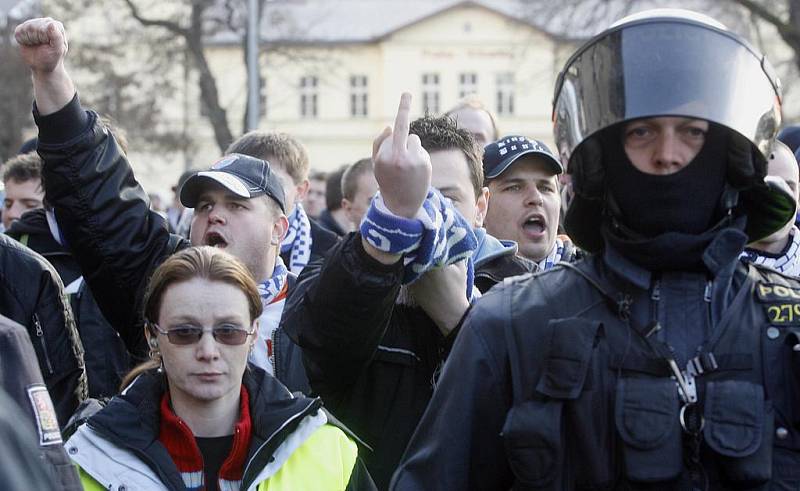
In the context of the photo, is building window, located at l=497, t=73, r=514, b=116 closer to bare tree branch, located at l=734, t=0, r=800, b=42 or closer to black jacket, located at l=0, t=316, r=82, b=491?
bare tree branch, located at l=734, t=0, r=800, b=42

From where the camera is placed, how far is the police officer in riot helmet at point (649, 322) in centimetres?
286

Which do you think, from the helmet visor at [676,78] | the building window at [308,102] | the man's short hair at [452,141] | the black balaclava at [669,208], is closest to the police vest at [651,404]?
the black balaclava at [669,208]

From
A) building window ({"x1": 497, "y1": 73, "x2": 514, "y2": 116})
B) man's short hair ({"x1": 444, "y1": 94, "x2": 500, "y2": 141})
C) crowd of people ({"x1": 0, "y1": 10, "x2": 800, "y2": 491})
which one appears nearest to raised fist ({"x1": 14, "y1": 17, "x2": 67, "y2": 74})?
crowd of people ({"x1": 0, "y1": 10, "x2": 800, "y2": 491})

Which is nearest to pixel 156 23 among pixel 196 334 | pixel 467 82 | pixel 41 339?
pixel 41 339

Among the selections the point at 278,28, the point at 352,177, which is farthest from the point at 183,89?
the point at 352,177

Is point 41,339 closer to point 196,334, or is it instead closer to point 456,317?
point 196,334

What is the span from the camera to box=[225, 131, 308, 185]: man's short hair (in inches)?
237

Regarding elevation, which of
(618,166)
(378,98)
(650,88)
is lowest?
(378,98)

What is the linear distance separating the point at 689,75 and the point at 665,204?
29 cm

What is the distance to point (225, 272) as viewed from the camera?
13.3 ft

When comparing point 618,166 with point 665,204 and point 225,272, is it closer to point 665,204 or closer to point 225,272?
point 665,204

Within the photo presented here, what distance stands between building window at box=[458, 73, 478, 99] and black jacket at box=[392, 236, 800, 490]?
5988 cm

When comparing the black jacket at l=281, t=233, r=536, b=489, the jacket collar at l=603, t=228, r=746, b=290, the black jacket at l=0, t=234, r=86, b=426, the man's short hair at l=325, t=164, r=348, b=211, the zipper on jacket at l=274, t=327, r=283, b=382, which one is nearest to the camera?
the jacket collar at l=603, t=228, r=746, b=290

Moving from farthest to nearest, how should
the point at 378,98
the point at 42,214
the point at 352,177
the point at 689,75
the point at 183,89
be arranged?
the point at 378,98
the point at 183,89
the point at 352,177
the point at 42,214
the point at 689,75
